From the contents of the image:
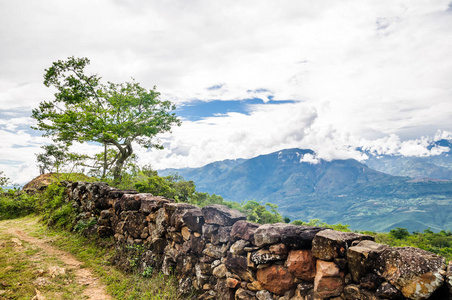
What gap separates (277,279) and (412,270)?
8.81 ft

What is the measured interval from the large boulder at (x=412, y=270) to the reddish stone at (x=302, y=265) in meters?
1.32

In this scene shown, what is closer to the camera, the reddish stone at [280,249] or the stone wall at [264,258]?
the stone wall at [264,258]

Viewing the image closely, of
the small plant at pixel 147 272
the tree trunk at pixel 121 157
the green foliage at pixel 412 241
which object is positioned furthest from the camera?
the tree trunk at pixel 121 157

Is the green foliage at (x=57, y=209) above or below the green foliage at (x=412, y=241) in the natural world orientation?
above

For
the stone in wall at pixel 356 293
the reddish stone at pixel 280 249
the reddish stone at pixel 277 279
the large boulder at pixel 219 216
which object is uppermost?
the large boulder at pixel 219 216

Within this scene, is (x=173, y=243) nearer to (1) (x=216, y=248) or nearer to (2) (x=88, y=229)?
(1) (x=216, y=248)

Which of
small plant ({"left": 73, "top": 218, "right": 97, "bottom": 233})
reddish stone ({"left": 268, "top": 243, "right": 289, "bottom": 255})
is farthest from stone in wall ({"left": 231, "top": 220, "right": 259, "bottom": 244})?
small plant ({"left": 73, "top": 218, "right": 97, "bottom": 233})

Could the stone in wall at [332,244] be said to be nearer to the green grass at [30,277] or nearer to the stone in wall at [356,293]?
the stone in wall at [356,293]

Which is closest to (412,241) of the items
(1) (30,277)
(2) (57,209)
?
(1) (30,277)

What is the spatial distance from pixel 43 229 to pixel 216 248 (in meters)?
12.0

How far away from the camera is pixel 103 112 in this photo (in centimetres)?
1894

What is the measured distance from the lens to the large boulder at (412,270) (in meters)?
3.56

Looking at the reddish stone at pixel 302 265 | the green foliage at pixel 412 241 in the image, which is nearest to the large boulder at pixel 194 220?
the reddish stone at pixel 302 265

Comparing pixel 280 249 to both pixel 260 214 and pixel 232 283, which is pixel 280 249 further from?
pixel 260 214
